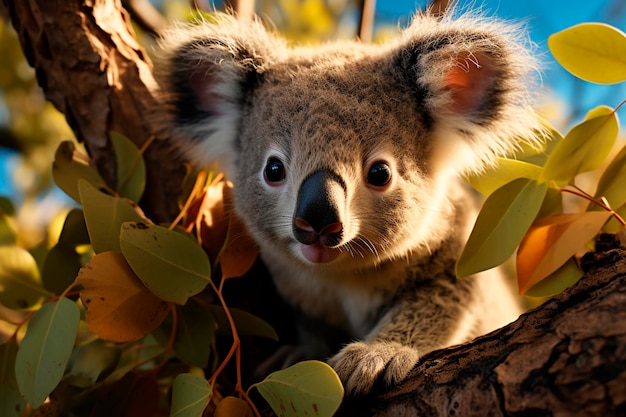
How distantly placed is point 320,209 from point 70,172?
90cm

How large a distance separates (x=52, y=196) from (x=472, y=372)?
138 inches

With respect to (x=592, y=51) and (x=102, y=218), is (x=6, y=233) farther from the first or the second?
(x=592, y=51)

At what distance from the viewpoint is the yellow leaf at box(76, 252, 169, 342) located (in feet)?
4.76

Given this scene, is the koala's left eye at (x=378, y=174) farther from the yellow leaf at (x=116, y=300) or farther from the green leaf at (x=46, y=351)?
the green leaf at (x=46, y=351)

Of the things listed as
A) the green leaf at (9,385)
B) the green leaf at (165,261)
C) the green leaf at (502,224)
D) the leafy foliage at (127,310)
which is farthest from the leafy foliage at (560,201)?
the green leaf at (9,385)

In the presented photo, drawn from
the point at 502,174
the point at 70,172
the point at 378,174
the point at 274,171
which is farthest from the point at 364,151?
the point at 70,172

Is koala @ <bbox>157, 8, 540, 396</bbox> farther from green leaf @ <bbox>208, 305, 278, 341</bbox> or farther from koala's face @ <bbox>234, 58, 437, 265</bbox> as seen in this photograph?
green leaf @ <bbox>208, 305, 278, 341</bbox>

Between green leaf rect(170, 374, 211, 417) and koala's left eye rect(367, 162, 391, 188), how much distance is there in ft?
2.44

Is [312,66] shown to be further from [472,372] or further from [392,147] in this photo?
[472,372]

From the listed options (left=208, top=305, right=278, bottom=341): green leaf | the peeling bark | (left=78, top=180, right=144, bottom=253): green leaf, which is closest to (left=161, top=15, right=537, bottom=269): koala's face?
the peeling bark

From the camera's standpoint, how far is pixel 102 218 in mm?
1579

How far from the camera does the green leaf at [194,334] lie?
5.54 feet

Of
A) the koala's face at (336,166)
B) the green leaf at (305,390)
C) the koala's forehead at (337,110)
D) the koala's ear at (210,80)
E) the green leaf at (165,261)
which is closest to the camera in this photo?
the green leaf at (305,390)

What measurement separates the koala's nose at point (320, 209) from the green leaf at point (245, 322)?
0.29m
